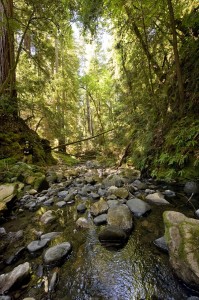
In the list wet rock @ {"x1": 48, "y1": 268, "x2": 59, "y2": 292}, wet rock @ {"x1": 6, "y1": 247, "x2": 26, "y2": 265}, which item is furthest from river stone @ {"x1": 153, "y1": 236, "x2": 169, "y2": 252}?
wet rock @ {"x1": 6, "y1": 247, "x2": 26, "y2": 265}

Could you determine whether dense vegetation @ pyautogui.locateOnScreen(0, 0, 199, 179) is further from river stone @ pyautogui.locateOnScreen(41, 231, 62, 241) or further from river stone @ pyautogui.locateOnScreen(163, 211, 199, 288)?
river stone @ pyautogui.locateOnScreen(41, 231, 62, 241)

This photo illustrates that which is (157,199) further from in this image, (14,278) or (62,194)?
(14,278)

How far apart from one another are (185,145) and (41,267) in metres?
3.36

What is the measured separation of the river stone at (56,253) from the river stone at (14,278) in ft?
0.71

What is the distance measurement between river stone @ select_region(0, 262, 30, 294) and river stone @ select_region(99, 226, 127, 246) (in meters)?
0.81

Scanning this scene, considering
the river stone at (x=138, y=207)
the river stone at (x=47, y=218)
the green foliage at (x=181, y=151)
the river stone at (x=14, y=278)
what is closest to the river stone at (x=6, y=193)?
the river stone at (x=47, y=218)

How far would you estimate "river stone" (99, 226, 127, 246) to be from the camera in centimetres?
204

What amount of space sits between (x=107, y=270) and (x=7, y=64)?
6.99 m

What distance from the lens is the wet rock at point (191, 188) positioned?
3.29 meters

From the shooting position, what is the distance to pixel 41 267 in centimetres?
172

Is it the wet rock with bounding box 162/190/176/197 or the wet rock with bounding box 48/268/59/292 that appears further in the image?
the wet rock with bounding box 162/190/176/197

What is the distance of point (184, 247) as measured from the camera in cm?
149

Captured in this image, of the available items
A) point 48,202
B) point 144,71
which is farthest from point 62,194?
point 144,71

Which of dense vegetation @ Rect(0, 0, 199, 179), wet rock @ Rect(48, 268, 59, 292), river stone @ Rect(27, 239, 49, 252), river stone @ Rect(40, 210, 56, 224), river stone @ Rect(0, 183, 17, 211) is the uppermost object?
dense vegetation @ Rect(0, 0, 199, 179)
